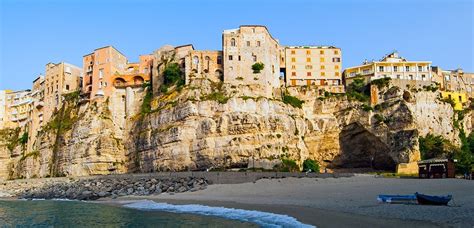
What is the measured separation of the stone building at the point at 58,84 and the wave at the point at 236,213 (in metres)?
42.9

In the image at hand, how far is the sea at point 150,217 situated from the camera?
23.9 metres

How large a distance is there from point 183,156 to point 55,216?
25.6m

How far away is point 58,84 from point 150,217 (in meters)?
53.1

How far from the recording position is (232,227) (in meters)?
22.3

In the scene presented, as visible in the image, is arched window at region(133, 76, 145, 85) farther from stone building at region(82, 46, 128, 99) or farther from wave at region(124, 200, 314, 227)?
wave at region(124, 200, 314, 227)

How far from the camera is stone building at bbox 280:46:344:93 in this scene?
6794 cm

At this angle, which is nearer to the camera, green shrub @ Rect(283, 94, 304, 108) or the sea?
the sea

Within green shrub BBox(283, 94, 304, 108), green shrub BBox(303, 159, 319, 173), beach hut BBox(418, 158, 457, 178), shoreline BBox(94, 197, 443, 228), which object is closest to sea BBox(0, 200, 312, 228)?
shoreline BBox(94, 197, 443, 228)

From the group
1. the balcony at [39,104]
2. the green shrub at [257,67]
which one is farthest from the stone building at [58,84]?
the green shrub at [257,67]

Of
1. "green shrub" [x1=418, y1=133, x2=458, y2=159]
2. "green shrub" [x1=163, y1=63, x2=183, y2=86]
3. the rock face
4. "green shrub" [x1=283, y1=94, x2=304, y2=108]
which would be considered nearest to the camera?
the rock face

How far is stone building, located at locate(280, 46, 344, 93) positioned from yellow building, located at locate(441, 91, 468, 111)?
1572cm

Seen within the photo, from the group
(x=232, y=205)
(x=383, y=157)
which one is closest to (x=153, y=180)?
(x=232, y=205)

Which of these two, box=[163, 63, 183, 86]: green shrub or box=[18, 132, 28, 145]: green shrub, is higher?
box=[163, 63, 183, 86]: green shrub

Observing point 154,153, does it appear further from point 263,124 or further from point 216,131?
point 263,124
